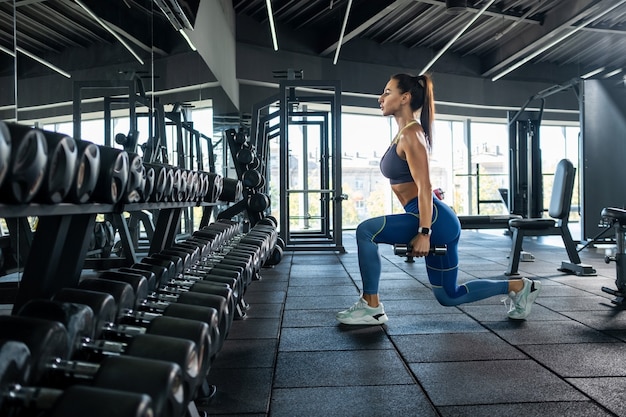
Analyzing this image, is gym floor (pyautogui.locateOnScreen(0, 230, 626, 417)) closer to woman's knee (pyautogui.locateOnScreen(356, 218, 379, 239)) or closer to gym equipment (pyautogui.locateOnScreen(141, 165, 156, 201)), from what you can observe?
woman's knee (pyautogui.locateOnScreen(356, 218, 379, 239))

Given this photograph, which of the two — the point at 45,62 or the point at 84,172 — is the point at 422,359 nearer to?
the point at 84,172

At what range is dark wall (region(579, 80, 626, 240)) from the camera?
595 centimetres

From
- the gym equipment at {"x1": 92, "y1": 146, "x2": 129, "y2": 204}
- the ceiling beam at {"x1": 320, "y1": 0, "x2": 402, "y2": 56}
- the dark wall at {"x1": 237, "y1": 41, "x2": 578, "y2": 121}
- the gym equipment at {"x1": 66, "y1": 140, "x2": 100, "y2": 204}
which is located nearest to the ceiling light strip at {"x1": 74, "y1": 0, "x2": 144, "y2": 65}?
the gym equipment at {"x1": 92, "y1": 146, "x2": 129, "y2": 204}

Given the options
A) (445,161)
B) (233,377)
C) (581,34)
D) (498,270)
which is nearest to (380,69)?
(445,161)

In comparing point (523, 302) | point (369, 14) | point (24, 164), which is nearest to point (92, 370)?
point (24, 164)

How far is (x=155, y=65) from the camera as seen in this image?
3635mm

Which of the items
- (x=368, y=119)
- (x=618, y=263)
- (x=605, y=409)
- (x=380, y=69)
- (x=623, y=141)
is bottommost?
(x=605, y=409)

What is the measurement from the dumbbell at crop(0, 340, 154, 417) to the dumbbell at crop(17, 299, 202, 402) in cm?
15

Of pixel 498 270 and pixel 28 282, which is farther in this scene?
pixel 498 270

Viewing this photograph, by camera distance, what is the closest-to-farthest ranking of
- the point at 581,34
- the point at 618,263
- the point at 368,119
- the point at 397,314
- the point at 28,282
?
the point at 28,282 < the point at 397,314 < the point at 618,263 < the point at 581,34 < the point at 368,119

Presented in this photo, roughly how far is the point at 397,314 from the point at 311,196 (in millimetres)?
7043

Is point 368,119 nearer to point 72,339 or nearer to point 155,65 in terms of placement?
point 155,65

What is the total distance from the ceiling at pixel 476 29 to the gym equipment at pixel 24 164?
20.0 ft

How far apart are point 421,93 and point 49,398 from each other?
207 centimetres
